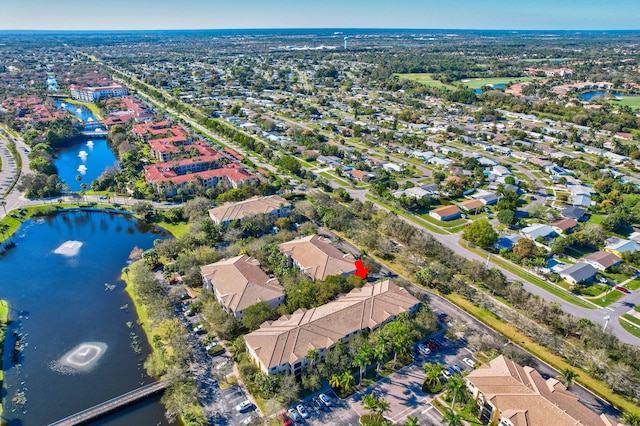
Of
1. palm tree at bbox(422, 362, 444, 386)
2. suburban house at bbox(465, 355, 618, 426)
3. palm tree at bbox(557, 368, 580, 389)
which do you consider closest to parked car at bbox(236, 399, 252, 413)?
palm tree at bbox(422, 362, 444, 386)

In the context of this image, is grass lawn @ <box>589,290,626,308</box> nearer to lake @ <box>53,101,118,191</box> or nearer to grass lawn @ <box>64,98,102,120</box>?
lake @ <box>53,101,118,191</box>

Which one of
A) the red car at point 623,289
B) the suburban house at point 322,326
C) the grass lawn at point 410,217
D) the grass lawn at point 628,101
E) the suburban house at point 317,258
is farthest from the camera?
the grass lawn at point 628,101

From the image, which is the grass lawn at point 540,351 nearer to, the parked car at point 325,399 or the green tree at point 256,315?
the parked car at point 325,399

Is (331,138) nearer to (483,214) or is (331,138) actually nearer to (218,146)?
(218,146)

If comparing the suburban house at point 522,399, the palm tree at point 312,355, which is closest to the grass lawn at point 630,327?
the suburban house at point 522,399

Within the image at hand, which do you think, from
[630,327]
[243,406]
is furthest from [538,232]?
[243,406]

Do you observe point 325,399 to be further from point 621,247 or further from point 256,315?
point 621,247
